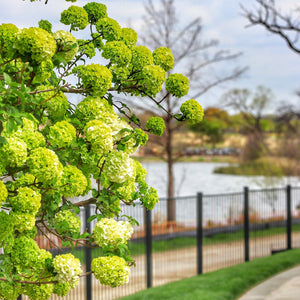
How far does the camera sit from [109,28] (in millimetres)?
4305

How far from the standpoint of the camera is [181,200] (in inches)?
482

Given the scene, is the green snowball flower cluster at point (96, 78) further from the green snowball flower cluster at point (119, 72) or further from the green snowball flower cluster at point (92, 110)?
the green snowball flower cluster at point (119, 72)

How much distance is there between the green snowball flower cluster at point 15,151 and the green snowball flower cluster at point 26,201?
0.61 feet

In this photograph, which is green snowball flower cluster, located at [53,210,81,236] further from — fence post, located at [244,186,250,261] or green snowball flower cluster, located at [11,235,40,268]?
fence post, located at [244,186,250,261]

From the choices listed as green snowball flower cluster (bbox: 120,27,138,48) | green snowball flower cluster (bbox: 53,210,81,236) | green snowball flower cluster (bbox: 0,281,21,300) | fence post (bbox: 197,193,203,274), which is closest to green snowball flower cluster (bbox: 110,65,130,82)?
green snowball flower cluster (bbox: 120,27,138,48)

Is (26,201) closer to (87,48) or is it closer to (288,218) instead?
(87,48)

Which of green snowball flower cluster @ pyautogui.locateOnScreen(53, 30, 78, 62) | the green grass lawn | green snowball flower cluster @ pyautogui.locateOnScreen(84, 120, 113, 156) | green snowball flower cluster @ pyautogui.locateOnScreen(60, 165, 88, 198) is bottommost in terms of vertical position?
the green grass lawn

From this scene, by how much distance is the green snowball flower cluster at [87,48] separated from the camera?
14.2ft

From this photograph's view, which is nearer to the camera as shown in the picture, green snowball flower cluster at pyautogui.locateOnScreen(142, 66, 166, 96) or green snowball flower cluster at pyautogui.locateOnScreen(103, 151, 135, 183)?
green snowball flower cluster at pyautogui.locateOnScreen(103, 151, 135, 183)

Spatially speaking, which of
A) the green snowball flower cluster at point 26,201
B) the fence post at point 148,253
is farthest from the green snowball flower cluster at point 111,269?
the fence post at point 148,253

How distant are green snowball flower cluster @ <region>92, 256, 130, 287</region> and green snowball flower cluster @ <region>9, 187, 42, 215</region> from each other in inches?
27.6

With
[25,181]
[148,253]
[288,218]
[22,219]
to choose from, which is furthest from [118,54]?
[288,218]

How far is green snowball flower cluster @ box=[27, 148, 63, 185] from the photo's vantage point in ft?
10.4

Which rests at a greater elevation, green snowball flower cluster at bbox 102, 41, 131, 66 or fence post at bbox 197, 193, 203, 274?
green snowball flower cluster at bbox 102, 41, 131, 66
